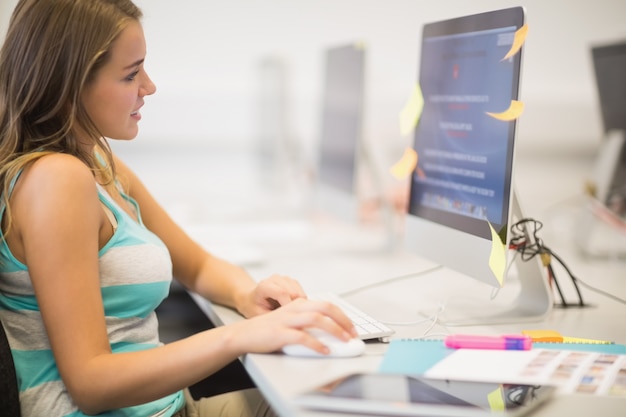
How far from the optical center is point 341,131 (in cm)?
198

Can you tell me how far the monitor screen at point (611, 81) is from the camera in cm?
190

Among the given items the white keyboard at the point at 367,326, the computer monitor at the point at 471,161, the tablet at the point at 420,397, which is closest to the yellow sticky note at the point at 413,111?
the computer monitor at the point at 471,161

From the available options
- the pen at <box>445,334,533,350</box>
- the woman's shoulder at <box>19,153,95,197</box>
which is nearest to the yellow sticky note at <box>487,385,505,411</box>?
the pen at <box>445,334,533,350</box>

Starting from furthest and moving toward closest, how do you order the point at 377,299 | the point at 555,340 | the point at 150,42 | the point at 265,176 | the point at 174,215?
1. the point at 150,42
2. the point at 265,176
3. the point at 174,215
4. the point at 377,299
5. the point at 555,340

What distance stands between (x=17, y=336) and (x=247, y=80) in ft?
10.3

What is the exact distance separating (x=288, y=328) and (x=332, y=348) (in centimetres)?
6

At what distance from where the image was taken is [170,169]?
3875 millimetres

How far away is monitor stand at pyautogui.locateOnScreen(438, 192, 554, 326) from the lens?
1.18 meters

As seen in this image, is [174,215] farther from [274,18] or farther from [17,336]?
[274,18]

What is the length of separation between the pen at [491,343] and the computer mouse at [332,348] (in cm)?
13

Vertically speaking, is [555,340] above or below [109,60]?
below

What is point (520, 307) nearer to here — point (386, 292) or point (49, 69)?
point (386, 292)

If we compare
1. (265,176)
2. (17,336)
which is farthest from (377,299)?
(265,176)

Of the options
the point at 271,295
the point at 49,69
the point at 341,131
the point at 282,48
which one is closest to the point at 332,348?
the point at 271,295
